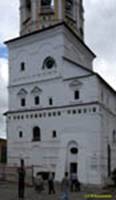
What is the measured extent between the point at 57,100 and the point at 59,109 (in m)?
1.06

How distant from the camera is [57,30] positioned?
3916cm

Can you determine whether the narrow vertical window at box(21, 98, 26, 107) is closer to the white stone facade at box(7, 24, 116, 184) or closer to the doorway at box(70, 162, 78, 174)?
the white stone facade at box(7, 24, 116, 184)

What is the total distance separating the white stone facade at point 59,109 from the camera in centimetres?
3534

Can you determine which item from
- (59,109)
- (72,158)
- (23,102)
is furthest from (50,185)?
(23,102)

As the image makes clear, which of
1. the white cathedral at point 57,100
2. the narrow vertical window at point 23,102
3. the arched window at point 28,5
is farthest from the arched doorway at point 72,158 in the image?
the arched window at point 28,5

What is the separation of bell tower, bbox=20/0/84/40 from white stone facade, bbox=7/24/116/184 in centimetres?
158

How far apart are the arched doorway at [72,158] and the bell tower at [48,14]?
13416 millimetres

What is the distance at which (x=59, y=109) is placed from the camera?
37562 millimetres

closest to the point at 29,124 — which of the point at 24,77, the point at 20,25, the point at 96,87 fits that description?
A: the point at 24,77

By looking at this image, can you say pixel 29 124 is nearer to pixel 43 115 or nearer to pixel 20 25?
pixel 43 115

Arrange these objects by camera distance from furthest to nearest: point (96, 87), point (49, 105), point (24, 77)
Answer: point (24, 77) → point (49, 105) → point (96, 87)

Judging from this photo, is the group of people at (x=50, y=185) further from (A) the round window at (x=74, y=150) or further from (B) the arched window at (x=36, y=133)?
(B) the arched window at (x=36, y=133)

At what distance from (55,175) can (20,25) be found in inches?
707

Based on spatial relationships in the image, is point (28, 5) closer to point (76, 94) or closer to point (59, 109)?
point (76, 94)
